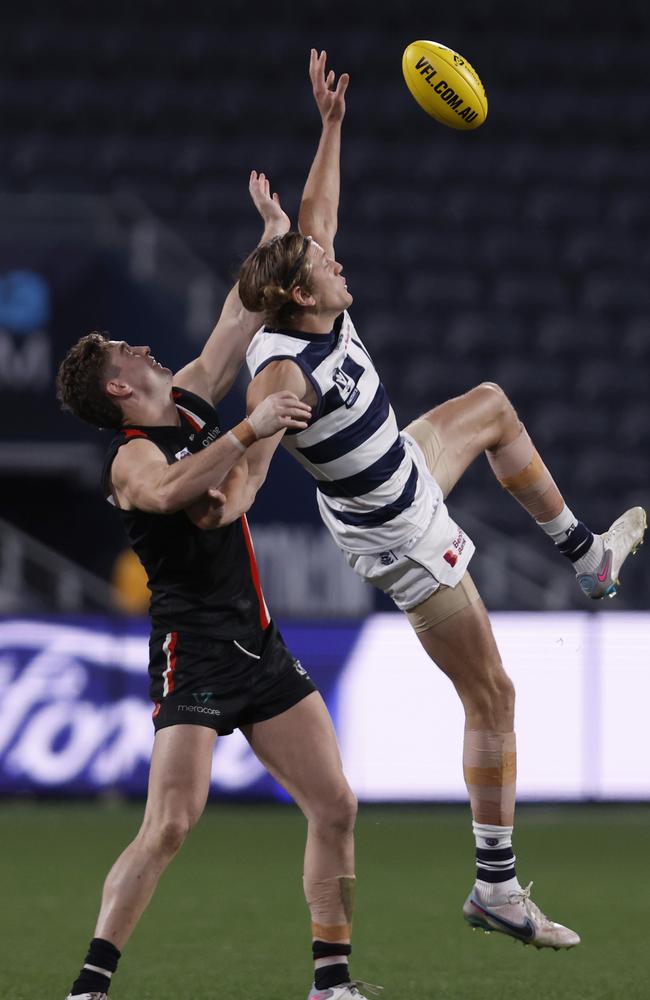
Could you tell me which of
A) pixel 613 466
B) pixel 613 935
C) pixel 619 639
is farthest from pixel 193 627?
pixel 613 466

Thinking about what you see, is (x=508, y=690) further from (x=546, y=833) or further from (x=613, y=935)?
(x=546, y=833)

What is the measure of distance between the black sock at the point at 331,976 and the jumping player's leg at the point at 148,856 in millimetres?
611

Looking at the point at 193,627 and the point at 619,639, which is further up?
the point at 619,639

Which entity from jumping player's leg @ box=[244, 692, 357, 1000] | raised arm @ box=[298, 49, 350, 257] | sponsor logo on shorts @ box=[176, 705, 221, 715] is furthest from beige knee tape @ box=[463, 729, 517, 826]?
raised arm @ box=[298, 49, 350, 257]

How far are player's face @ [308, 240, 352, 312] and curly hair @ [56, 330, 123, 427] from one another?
0.64 metres

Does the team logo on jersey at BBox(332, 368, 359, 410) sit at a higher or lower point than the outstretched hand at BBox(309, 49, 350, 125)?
lower

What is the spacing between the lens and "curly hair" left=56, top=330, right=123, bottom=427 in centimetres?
467

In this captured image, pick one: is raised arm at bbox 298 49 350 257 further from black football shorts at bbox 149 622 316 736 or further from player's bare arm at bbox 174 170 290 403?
black football shorts at bbox 149 622 316 736

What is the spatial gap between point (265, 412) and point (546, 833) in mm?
5616

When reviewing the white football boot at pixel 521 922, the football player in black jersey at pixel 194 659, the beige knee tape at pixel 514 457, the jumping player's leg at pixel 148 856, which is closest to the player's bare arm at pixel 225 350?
the football player in black jersey at pixel 194 659

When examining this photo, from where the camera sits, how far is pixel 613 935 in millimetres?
6051

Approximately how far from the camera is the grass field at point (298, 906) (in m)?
5.16

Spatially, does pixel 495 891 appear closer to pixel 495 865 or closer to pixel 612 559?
pixel 495 865

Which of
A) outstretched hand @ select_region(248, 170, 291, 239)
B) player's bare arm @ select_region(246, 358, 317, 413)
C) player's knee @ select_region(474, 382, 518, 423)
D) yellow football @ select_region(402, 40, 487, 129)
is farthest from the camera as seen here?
yellow football @ select_region(402, 40, 487, 129)
